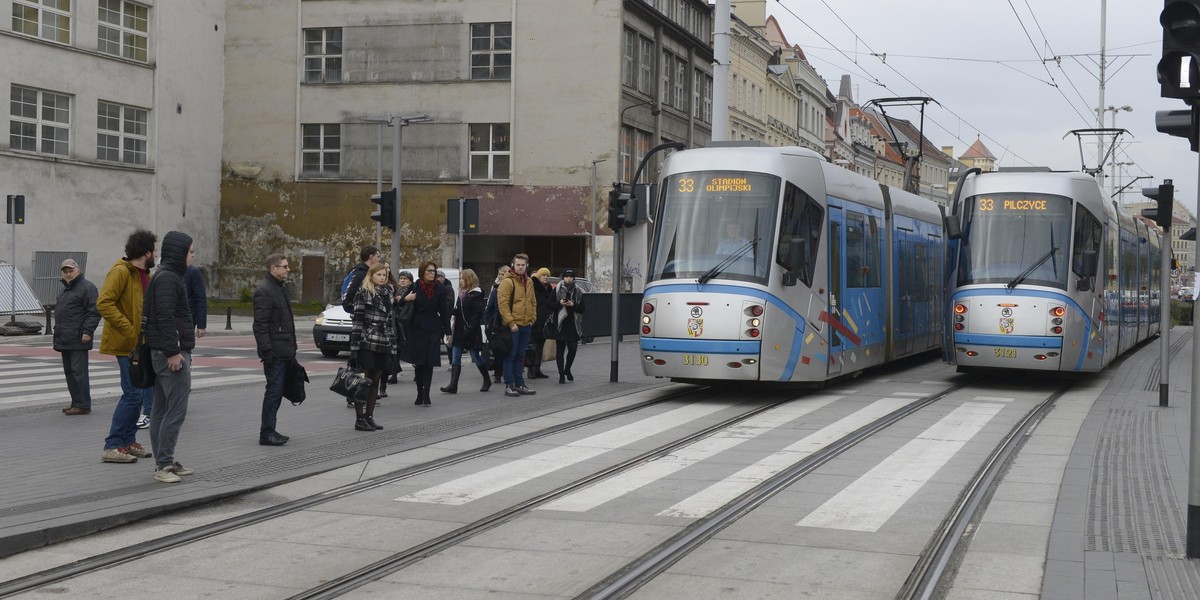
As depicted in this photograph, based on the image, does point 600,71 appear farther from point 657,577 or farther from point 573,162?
point 657,577

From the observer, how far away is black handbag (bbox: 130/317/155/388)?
32.0 ft

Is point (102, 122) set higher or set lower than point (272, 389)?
higher

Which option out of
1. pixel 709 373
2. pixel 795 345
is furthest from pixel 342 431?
pixel 795 345

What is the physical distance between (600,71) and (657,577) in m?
41.6

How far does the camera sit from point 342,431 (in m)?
13.2

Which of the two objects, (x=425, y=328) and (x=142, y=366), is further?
(x=425, y=328)

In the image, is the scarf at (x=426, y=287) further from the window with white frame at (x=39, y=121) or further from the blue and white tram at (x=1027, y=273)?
the window with white frame at (x=39, y=121)

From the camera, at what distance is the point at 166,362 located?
9719 millimetres

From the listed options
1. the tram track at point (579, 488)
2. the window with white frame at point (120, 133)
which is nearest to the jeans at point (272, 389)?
the tram track at point (579, 488)

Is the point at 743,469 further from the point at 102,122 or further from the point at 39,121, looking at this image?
the point at 102,122

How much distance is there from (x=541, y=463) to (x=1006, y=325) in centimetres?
985

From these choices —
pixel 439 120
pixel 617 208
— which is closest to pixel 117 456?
pixel 617 208

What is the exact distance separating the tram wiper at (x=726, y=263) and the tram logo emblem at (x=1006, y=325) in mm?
4562

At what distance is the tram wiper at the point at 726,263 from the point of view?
1642 centimetres
